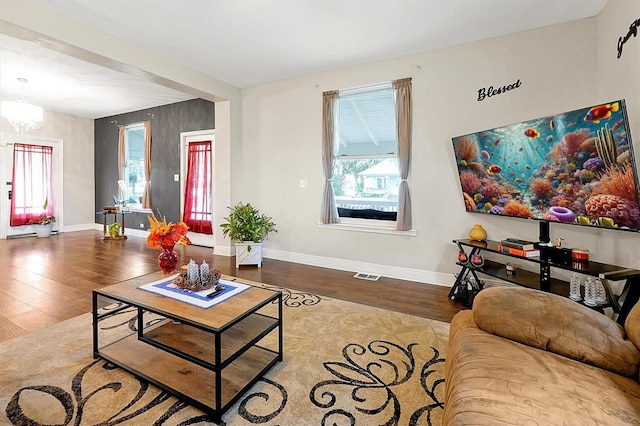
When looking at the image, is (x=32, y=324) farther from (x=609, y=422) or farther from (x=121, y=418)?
(x=609, y=422)

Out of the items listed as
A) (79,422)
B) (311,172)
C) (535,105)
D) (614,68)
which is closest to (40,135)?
(311,172)

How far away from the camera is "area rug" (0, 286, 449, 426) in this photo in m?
1.51

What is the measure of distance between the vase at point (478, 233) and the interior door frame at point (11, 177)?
8.41 metres

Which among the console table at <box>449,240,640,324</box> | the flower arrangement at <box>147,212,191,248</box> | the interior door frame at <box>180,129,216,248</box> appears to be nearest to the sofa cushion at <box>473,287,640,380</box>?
the console table at <box>449,240,640,324</box>

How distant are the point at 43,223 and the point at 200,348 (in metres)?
6.97

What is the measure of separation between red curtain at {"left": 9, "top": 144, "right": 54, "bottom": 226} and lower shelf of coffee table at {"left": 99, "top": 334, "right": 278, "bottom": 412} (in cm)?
655

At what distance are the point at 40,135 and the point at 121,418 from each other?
759 centimetres

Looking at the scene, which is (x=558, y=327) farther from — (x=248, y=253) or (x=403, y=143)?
(x=248, y=253)

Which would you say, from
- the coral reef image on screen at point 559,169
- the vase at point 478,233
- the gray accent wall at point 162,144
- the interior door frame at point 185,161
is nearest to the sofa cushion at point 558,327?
the coral reef image on screen at point 559,169

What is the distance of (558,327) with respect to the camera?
1306 mm

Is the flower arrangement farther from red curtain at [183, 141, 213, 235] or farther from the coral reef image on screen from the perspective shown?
red curtain at [183, 141, 213, 235]

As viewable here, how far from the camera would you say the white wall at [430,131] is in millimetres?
2898

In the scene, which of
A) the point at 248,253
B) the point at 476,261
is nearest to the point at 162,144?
the point at 248,253

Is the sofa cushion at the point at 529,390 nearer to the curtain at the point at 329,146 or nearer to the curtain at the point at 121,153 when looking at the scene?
the curtain at the point at 329,146
